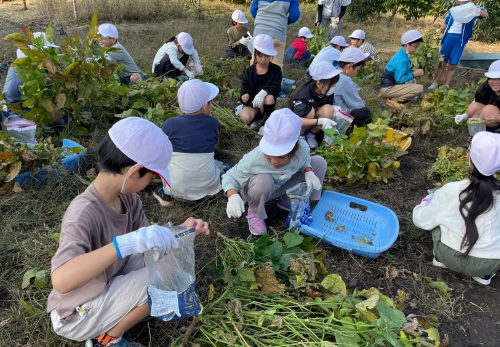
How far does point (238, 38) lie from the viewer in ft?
22.6

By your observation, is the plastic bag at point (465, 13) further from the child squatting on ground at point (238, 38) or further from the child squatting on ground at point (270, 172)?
the child squatting on ground at point (270, 172)

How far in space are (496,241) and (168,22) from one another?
8.94 metres

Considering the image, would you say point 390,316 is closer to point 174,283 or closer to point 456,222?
point 456,222

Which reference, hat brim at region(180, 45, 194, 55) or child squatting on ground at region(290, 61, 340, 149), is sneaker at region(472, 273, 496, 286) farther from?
hat brim at region(180, 45, 194, 55)

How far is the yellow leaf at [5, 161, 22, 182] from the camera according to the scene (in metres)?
2.84

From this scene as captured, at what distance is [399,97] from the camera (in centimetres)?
539

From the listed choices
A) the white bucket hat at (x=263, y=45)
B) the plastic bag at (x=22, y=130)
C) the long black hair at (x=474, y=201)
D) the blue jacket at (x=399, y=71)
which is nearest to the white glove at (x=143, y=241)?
the long black hair at (x=474, y=201)

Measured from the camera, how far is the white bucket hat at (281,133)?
8.07 feet

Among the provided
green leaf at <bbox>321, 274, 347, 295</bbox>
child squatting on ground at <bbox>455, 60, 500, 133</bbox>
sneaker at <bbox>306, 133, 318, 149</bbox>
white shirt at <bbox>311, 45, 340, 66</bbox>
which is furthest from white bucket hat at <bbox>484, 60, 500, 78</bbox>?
green leaf at <bbox>321, 274, 347, 295</bbox>

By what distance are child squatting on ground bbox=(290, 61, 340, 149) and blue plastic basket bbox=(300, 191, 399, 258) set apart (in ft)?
2.81

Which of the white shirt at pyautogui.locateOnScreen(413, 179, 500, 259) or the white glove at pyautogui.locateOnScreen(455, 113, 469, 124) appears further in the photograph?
the white glove at pyautogui.locateOnScreen(455, 113, 469, 124)

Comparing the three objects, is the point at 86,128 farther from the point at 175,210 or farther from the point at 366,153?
the point at 366,153

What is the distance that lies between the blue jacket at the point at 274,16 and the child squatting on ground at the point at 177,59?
91 centimetres

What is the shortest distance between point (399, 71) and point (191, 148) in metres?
3.74
